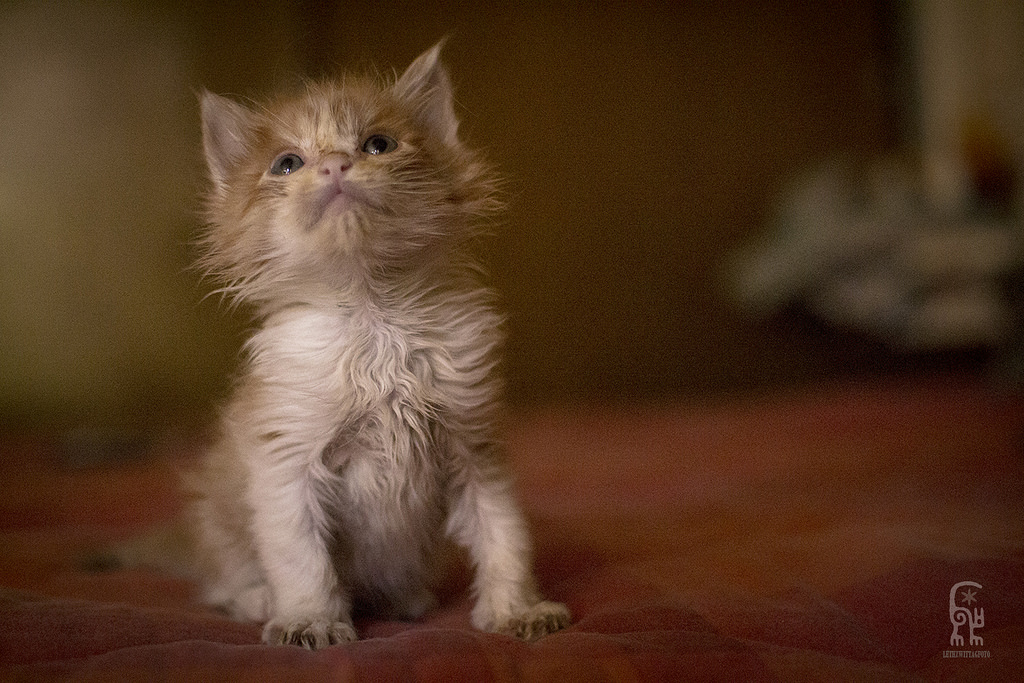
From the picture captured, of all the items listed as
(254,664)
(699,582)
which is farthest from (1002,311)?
(254,664)

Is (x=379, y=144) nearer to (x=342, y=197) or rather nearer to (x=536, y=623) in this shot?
(x=342, y=197)

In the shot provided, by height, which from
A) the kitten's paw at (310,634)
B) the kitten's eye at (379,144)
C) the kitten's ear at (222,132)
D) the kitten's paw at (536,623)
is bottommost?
the kitten's paw at (310,634)

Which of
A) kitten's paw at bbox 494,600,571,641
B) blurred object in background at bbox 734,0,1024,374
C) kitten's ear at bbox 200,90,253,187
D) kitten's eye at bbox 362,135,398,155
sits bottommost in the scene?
kitten's paw at bbox 494,600,571,641

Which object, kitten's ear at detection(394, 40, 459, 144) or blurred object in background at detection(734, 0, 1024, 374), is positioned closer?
kitten's ear at detection(394, 40, 459, 144)

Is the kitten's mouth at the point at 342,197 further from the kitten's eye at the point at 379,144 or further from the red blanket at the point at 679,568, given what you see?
the red blanket at the point at 679,568

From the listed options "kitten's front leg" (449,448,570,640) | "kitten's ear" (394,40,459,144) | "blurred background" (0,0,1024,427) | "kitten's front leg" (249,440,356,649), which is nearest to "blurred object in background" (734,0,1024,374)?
"blurred background" (0,0,1024,427)

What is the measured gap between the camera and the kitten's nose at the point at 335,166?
0.92 metres

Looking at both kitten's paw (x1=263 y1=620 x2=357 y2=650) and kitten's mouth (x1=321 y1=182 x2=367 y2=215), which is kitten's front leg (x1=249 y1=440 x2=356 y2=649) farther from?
kitten's mouth (x1=321 y1=182 x2=367 y2=215)

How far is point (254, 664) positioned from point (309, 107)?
0.68 meters

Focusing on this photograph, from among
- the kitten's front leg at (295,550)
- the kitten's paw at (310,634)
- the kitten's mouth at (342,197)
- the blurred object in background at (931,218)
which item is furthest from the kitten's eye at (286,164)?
the blurred object in background at (931,218)

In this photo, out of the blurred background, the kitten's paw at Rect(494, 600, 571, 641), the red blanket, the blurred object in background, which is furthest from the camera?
the blurred object in background

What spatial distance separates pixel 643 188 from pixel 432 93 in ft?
7.32

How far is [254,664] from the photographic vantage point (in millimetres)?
799

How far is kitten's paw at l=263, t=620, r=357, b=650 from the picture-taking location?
875mm
